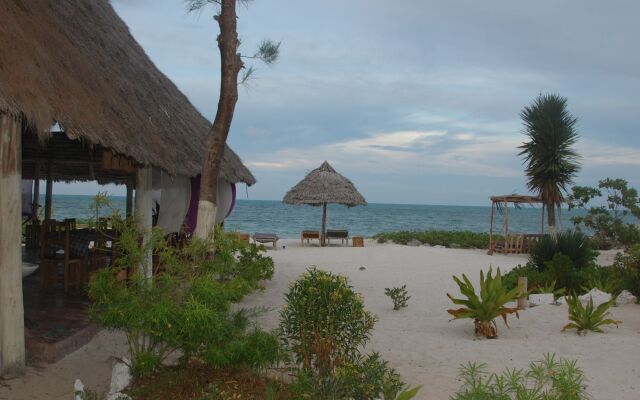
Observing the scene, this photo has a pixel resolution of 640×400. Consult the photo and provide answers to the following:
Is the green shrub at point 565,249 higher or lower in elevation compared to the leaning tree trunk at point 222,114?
lower

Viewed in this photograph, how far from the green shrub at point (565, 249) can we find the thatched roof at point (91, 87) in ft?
18.8

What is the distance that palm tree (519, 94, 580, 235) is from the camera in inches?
664

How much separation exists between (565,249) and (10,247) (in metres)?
9.40

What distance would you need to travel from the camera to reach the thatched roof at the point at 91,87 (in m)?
5.01

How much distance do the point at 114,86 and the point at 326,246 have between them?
13071 millimetres

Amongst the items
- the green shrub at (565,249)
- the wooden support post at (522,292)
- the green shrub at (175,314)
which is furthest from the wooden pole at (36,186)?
the green shrub at (565,249)

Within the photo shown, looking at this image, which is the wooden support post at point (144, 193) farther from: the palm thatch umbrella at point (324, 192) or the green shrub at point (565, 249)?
the palm thatch umbrella at point (324, 192)

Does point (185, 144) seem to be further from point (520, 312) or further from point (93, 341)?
point (520, 312)

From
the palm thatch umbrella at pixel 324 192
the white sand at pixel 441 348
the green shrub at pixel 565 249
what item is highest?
the palm thatch umbrella at pixel 324 192

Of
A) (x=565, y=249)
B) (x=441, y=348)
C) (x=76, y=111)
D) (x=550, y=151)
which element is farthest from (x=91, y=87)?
(x=550, y=151)

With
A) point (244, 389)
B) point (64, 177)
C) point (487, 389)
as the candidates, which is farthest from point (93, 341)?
point (64, 177)

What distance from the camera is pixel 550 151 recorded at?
16.9 metres

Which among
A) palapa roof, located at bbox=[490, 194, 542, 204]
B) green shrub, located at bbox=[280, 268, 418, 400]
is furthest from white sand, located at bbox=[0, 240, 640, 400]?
palapa roof, located at bbox=[490, 194, 542, 204]

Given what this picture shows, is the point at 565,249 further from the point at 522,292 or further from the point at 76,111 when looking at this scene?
the point at 76,111
